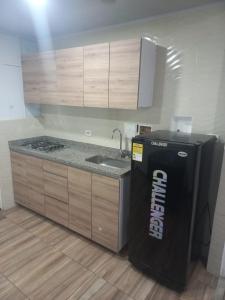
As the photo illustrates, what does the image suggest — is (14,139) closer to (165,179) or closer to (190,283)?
(165,179)

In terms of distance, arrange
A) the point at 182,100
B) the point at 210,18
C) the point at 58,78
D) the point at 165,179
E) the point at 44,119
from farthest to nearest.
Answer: the point at 44,119, the point at 58,78, the point at 182,100, the point at 210,18, the point at 165,179

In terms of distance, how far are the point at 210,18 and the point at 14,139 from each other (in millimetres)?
2720

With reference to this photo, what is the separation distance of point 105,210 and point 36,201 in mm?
1159

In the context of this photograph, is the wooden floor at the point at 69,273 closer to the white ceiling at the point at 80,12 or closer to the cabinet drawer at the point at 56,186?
the cabinet drawer at the point at 56,186

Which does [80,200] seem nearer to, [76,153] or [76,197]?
[76,197]

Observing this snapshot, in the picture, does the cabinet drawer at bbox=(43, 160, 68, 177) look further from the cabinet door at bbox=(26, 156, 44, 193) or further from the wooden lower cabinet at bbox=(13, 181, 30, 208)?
the wooden lower cabinet at bbox=(13, 181, 30, 208)

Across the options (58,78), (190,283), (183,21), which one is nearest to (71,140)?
(58,78)

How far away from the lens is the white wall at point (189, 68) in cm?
187

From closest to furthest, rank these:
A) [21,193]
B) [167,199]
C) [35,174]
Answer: [167,199]
[35,174]
[21,193]

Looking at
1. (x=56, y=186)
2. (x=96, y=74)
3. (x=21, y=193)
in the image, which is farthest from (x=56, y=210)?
(x=96, y=74)

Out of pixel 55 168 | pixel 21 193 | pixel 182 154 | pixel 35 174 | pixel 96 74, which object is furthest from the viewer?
pixel 21 193

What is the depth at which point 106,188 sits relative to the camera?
6.74 ft

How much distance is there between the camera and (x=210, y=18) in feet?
6.05

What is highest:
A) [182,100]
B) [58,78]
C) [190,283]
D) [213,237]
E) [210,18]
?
[210,18]
